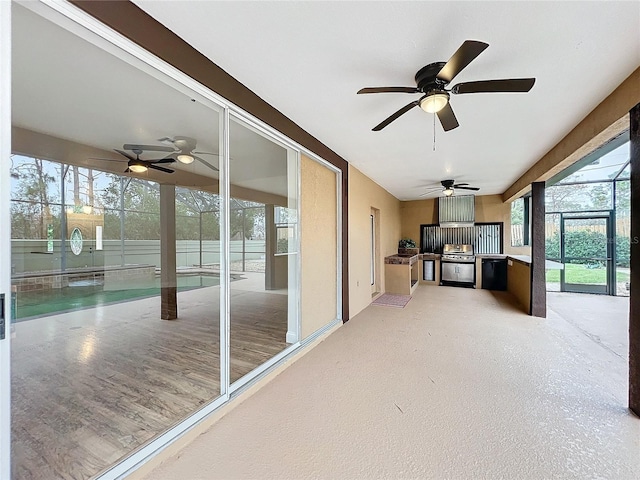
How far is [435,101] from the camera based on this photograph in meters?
2.11

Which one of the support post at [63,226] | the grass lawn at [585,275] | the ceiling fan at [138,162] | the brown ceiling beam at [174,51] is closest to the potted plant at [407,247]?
the grass lawn at [585,275]

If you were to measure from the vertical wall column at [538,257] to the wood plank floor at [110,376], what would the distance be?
425cm

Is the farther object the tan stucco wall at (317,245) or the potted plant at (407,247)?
the potted plant at (407,247)

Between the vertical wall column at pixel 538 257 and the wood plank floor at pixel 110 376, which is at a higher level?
the vertical wall column at pixel 538 257

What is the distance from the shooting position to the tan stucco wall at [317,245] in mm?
3508

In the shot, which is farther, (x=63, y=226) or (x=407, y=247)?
(x=407, y=247)

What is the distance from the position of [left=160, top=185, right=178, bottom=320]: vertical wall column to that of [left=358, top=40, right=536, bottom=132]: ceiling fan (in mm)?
4019

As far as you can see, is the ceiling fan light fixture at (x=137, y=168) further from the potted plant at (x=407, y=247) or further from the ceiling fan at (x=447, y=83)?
the potted plant at (x=407, y=247)

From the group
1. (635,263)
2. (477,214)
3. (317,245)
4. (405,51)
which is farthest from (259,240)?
(477,214)

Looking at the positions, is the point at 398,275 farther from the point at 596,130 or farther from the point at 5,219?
Answer: the point at 5,219

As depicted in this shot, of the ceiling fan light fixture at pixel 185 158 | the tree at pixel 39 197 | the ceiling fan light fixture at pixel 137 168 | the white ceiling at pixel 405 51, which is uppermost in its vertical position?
the white ceiling at pixel 405 51

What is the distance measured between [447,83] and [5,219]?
2.56 m

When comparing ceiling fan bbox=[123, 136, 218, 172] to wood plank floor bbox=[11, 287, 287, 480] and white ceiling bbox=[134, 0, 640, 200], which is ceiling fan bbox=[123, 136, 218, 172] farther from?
wood plank floor bbox=[11, 287, 287, 480]

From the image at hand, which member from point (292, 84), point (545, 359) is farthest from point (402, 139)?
point (545, 359)
